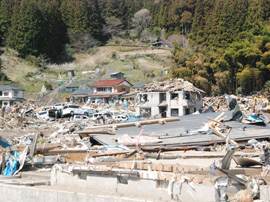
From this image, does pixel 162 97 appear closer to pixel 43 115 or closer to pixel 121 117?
pixel 121 117

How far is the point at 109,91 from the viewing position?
48.3 meters

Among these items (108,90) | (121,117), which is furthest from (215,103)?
(108,90)

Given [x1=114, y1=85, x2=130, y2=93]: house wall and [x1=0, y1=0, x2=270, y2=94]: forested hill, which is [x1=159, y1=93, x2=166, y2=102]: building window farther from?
[x1=114, y1=85, x2=130, y2=93]: house wall

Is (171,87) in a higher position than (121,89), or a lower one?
lower

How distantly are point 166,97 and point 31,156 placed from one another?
67.7ft

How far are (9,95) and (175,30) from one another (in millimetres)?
43274

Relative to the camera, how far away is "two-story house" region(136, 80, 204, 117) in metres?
28.9

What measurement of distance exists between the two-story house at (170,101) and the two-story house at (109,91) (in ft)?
54.2

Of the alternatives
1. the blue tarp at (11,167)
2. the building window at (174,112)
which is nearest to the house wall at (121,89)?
the building window at (174,112)

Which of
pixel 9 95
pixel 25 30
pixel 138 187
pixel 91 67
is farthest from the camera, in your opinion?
pixel 91 67

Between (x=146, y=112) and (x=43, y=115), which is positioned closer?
(x=146, y=112)

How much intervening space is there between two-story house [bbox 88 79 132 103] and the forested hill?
8314 millimetres

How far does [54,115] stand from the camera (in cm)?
3338

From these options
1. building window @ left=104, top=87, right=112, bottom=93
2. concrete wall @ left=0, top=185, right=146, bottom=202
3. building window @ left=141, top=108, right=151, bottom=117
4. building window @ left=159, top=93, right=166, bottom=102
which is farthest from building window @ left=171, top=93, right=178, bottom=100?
concrete wall @ left=0, top=185, right=146, bottom=202
